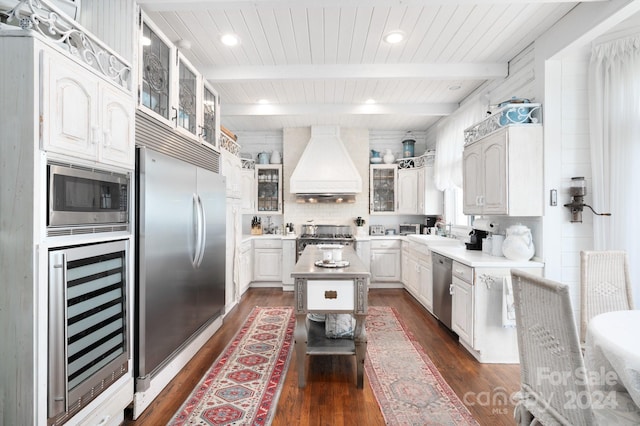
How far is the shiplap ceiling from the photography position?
2543 millimetres

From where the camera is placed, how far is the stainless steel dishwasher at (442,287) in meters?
3.51

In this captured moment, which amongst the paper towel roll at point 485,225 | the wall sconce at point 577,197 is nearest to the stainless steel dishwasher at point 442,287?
the paper towel roll at point 485,225

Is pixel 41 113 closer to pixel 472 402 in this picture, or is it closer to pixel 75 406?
pixel 75 406

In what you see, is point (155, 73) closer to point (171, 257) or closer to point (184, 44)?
point (184, 44)

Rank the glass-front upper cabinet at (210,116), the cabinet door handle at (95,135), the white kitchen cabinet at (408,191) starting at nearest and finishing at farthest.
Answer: the cabinet door handle at (95,135)
the glass-front upper cabinet at (210,116)
the white kitchen cabinet at (408,191)

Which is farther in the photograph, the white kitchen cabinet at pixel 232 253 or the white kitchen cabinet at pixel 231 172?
the white kitchen cabinet at pixel 232 253

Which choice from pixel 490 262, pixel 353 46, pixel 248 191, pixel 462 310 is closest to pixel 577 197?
pixel 490 262

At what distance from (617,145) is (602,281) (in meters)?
1.21

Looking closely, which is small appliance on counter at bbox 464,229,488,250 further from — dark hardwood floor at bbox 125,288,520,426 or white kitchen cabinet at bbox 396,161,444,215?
white kitchen cabinet at bbox 396,161,444,215

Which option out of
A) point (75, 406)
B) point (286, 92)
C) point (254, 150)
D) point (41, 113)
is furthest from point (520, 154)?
point (254, 150)

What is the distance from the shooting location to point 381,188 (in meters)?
6.20

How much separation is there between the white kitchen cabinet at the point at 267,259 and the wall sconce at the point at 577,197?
411 centimetres

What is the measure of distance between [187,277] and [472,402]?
2.35 meters

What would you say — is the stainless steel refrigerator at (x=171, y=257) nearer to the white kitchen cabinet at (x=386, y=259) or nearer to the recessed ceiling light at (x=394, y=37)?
the recessed ceiling light at (x=394, y=37)
